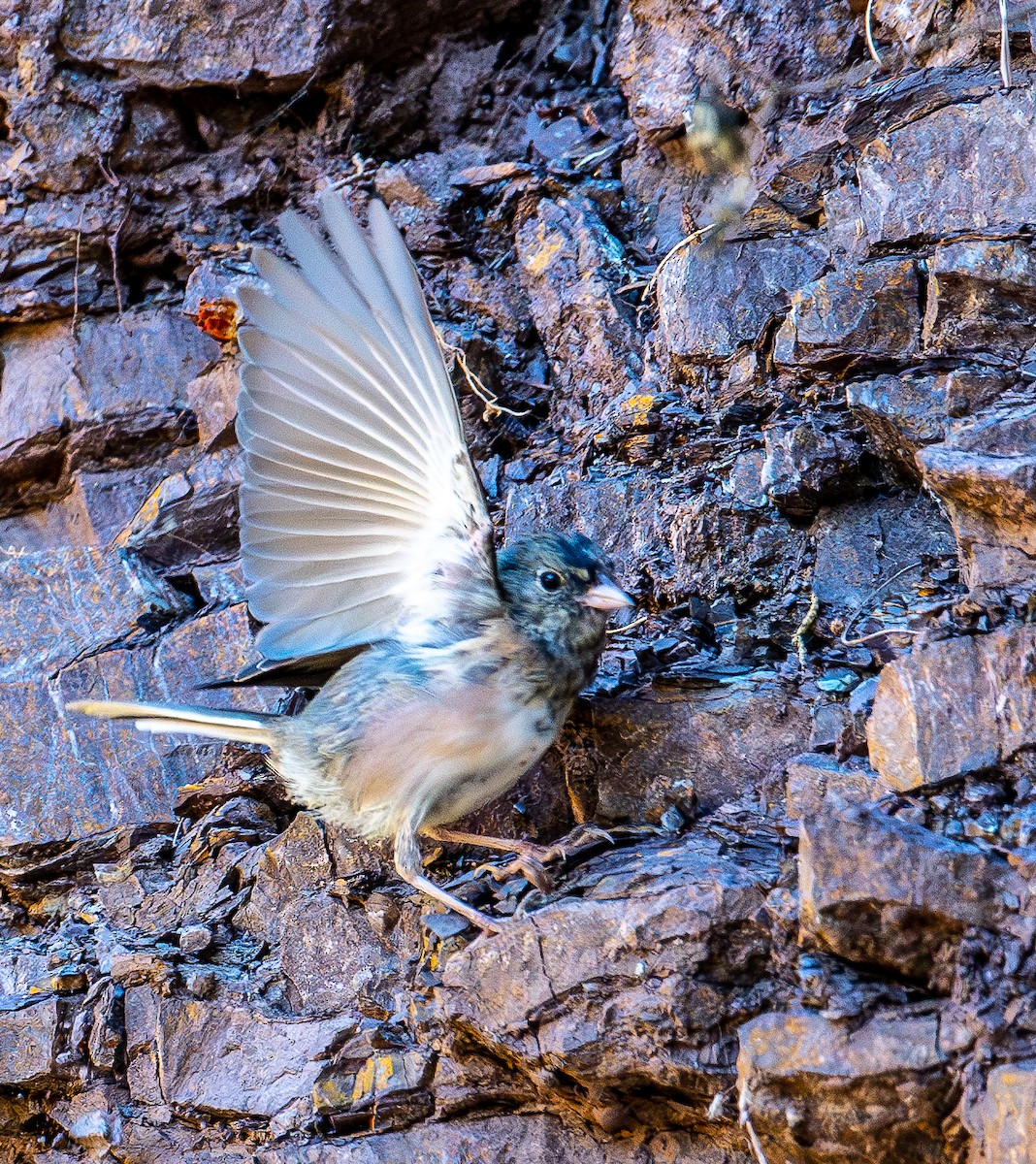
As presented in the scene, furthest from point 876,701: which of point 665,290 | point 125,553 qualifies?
point 125,553

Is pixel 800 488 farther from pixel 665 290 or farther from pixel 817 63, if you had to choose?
pixel 817 63

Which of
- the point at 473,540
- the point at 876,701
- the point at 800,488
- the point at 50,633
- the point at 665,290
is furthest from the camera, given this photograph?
the point at 50,633

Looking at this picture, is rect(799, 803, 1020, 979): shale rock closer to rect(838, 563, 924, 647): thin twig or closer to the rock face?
the rock face

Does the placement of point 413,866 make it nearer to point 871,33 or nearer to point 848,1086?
point 848,1086

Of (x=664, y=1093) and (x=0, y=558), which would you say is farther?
(x=0, y=558)

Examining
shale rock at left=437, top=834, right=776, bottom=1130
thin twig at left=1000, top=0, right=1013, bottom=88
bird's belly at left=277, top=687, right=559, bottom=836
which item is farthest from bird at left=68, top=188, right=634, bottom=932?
thin twig at left=1000, top=0, right=1013, bottom=88

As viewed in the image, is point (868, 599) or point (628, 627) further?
point (628, 627)

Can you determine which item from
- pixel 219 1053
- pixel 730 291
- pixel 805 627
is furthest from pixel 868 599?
pixel 219 1053
